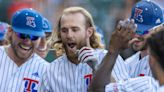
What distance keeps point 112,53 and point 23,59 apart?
1.57m

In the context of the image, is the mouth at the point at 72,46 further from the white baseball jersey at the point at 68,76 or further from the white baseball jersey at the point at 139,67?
the white baseball jersey at the point at 139,67

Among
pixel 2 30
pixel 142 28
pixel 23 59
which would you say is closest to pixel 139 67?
pixel 142 28

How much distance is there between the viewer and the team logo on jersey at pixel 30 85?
18.7 feet

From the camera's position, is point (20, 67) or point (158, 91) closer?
point (158, 91)

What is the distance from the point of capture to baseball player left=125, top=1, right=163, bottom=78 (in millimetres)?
5441

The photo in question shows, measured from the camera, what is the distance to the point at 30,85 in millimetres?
5703

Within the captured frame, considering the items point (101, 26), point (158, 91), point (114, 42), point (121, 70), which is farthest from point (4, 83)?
point (101, 26)

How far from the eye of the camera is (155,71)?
3590 millimetres

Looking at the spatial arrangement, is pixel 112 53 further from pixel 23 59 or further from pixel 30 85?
pixel 23 59

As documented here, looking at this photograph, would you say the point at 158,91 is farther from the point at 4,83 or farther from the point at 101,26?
the point at 101,26

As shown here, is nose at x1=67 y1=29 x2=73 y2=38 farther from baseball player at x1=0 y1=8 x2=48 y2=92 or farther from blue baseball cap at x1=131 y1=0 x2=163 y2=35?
blue baseball cap at x1=131 y1=0 x2=163 y2=35

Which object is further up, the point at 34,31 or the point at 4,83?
the point at 34,31

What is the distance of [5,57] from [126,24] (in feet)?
5.93

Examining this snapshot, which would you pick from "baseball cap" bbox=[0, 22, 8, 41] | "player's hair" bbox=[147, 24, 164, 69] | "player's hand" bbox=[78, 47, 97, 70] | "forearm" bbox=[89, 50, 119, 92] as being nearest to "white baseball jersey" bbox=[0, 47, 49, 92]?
"player's hand" bbox=[78, 47, 97, 70]
